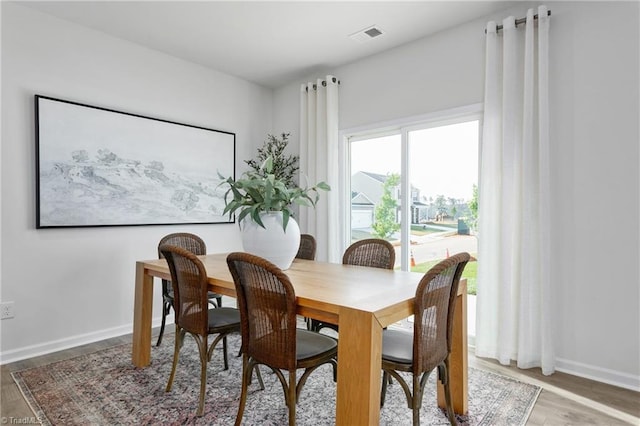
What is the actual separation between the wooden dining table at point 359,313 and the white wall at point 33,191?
109cm

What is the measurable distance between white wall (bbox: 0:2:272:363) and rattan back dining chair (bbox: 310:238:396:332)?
1993mm

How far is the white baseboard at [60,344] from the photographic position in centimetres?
285

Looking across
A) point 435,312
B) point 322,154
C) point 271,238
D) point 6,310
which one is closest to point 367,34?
point 322,154

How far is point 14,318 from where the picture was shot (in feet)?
9.47

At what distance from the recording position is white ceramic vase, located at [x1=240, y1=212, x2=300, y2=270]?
91.1 inches

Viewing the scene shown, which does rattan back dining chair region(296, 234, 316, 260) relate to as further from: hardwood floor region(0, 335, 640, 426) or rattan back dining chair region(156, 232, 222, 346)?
hardwood floor region(0, 335, 640, 426)

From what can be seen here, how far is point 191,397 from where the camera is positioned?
2.25 meters

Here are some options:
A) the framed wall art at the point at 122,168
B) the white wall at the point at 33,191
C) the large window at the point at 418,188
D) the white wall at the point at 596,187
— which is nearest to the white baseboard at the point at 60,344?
the white wall at the point at 33,191

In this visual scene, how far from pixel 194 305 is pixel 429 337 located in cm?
130

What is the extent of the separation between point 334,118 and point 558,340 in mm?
2833

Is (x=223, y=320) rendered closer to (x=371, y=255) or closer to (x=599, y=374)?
(x=371, y=255)

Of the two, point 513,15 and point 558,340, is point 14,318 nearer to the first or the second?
point 558,340

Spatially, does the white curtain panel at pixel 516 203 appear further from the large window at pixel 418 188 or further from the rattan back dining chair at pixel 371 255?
the rattan back dining chair at pixel 371 255

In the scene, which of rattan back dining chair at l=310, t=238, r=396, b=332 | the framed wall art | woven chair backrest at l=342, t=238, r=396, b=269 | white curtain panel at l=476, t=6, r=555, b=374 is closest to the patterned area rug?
white curtain panel at l=476, t=6, r=555, b=374
